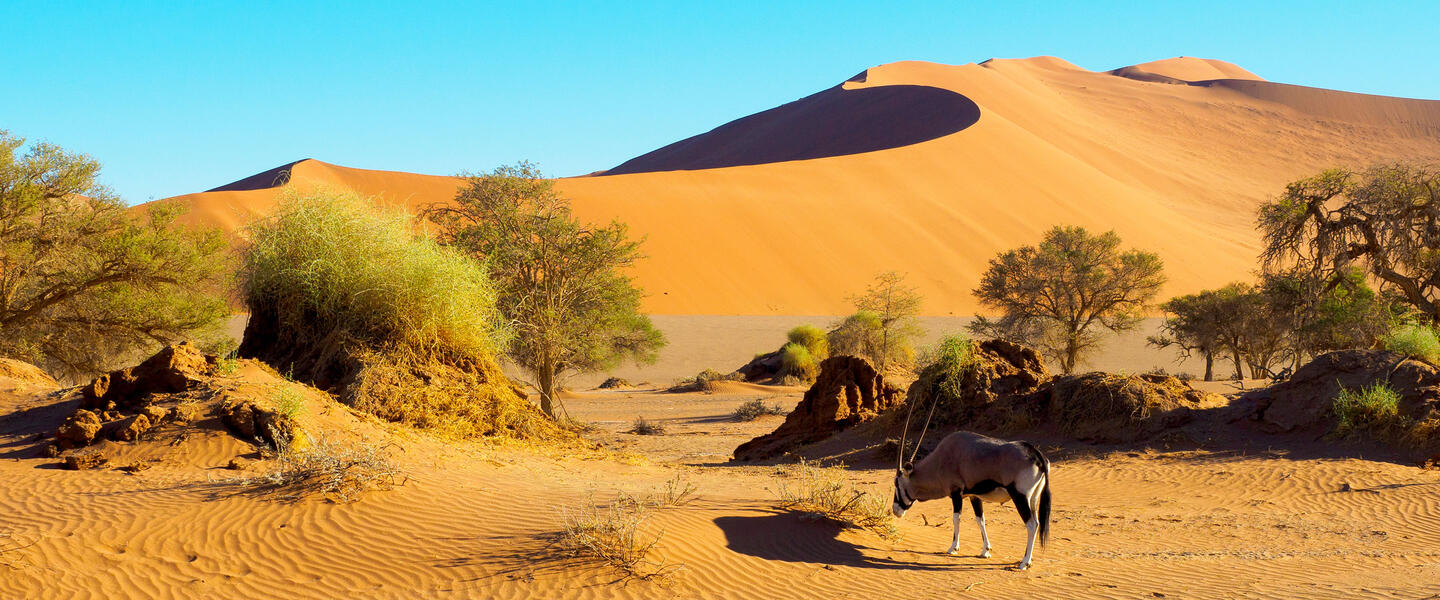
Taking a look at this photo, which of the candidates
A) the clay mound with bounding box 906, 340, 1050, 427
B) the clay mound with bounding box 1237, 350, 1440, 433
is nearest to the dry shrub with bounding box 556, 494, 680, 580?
the clay mound with bounding box 906, 340, 1050, 427

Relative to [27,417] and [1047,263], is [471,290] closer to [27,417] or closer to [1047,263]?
[27,417]


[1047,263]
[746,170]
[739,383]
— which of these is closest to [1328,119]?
[746,170]

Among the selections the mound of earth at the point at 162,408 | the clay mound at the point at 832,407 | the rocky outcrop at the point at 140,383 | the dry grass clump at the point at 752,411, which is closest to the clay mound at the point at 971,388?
the clay mound at the point at 832,407

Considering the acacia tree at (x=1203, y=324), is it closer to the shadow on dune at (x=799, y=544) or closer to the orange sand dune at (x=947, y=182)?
the orange sand dune at (x=947, y=182)

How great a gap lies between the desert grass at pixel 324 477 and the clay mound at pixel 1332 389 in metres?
11.6

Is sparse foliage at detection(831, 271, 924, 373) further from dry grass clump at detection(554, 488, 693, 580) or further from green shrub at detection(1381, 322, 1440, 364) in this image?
dry grass clump at detection(554, 488, 693, 580)

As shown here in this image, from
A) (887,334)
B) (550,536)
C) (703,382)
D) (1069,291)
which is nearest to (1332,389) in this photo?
(550,536)

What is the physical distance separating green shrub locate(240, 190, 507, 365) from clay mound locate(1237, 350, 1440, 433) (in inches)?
433

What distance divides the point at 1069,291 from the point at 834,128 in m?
78.0

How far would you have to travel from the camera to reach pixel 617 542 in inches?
260

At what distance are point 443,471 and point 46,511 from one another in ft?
9.98

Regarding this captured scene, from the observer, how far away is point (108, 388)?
9.53m

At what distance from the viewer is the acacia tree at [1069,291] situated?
3067cm

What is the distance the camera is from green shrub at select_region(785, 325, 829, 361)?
32.2 meters
